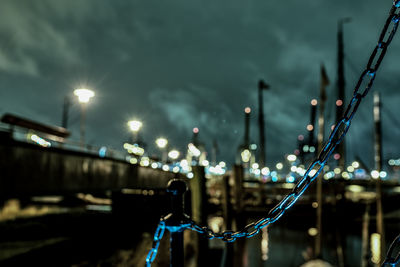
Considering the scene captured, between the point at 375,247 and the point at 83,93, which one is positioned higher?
the point at 83,93

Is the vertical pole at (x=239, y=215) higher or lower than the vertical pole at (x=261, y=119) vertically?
lower

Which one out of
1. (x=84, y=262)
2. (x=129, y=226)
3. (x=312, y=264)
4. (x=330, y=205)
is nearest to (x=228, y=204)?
(x=312, y=264)

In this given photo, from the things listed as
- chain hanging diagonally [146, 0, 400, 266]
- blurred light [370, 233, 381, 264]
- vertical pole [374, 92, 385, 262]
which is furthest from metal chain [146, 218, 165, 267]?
blurred light [370, 233, 381, 264]

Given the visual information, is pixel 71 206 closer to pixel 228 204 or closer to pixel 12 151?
pixel 228 204

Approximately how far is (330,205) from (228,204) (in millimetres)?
12467

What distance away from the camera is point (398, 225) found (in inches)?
1174

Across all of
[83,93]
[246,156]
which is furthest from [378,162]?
[83,93]

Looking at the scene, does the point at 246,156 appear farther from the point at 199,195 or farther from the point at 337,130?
the point at 337,130

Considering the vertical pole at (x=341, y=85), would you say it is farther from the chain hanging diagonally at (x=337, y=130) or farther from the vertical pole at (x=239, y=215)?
the chain hanging diagonally at (x=337, y=130)

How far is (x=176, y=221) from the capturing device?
2.77m

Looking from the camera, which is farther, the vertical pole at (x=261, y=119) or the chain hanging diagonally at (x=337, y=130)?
the vertical pole at (x=261, y=119)

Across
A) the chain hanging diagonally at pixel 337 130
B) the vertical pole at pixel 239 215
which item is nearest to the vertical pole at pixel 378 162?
the vertical pole at pixel 239 215

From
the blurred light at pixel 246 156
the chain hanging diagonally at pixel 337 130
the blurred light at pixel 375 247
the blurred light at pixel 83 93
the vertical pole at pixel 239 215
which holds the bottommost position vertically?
the blurred light at pixel 375 247

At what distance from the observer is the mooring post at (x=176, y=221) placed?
2771mm
